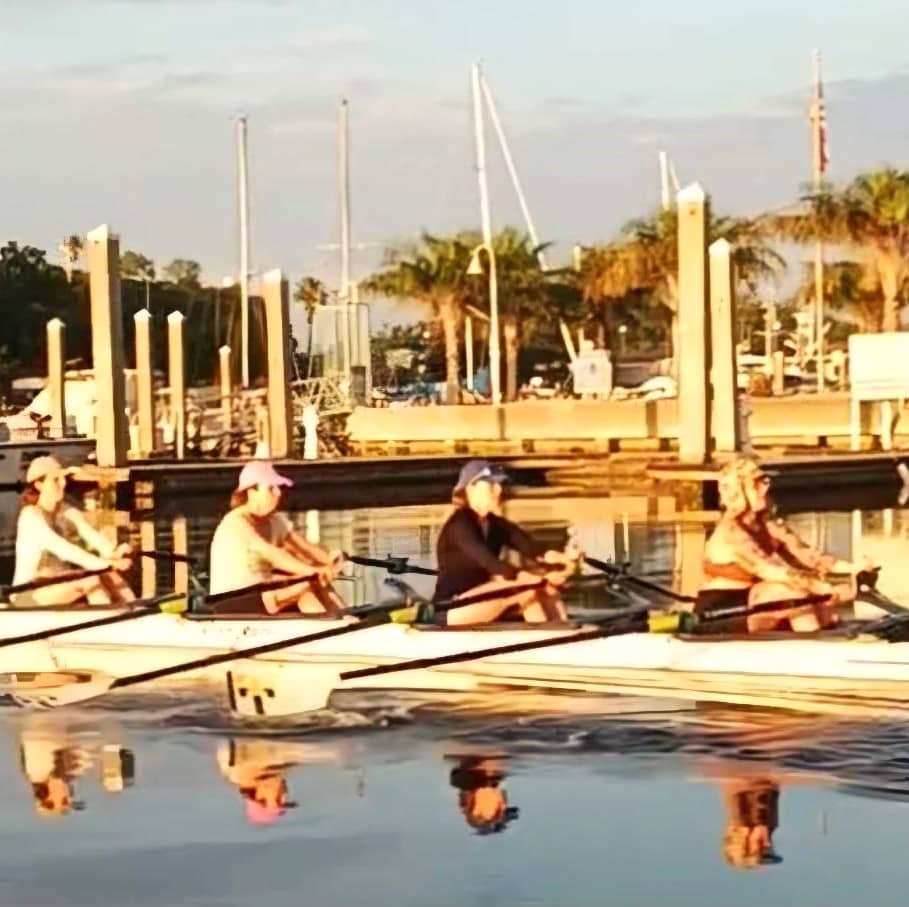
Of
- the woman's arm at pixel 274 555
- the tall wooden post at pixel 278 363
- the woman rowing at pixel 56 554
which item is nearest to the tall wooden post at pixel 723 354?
the tall wooden post at pixel 278 363

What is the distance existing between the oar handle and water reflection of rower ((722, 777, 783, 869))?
727cm

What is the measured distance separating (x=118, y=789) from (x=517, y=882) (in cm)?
330

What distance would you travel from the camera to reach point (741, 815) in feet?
37.3

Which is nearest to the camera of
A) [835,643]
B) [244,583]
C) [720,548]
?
[835,643]

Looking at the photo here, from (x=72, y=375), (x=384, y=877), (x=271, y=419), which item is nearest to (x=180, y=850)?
(x=384, y=877)

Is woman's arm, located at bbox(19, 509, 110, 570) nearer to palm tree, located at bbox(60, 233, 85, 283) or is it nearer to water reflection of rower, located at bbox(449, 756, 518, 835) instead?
water reflection of rower, located at bbox(449, 756, 518, 835)

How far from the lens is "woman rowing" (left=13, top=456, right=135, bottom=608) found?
1773 centimetres

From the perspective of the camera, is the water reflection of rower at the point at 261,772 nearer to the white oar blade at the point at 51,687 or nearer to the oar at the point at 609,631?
the oar at the point at 609,631

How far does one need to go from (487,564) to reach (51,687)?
11.9 feet

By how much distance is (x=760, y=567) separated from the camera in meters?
15.2

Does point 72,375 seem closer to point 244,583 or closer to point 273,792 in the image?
point 244,583

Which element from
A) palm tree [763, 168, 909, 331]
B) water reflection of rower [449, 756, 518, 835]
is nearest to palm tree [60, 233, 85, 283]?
palm tree [763, 168, 909, 331]

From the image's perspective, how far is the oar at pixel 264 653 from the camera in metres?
15.5

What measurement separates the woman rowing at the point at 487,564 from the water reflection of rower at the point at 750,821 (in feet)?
12.3
